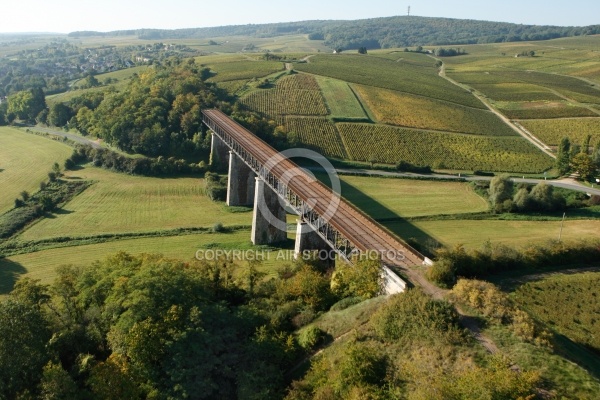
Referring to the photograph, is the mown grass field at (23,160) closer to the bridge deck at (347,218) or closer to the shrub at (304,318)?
the bridge deck at (347,218)

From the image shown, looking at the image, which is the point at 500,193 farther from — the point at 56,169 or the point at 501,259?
the point at 56,169

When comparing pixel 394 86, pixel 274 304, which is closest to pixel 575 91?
pixel 394 86

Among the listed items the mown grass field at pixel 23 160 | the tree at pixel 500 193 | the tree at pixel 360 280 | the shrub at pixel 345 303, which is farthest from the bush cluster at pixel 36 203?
the tree at pixel 500 193

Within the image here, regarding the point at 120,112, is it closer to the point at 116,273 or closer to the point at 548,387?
the point at 116,273

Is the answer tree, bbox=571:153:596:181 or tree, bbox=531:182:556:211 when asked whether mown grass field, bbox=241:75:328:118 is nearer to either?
tree, bbox=571:153:596:181

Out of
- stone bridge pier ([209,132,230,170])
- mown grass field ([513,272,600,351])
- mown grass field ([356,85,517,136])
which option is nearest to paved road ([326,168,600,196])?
stone bridge pier ([209,132,230,170])

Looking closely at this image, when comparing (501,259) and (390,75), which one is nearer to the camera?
(501,259)

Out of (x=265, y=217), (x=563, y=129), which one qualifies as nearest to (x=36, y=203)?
(x=265, y=217)
